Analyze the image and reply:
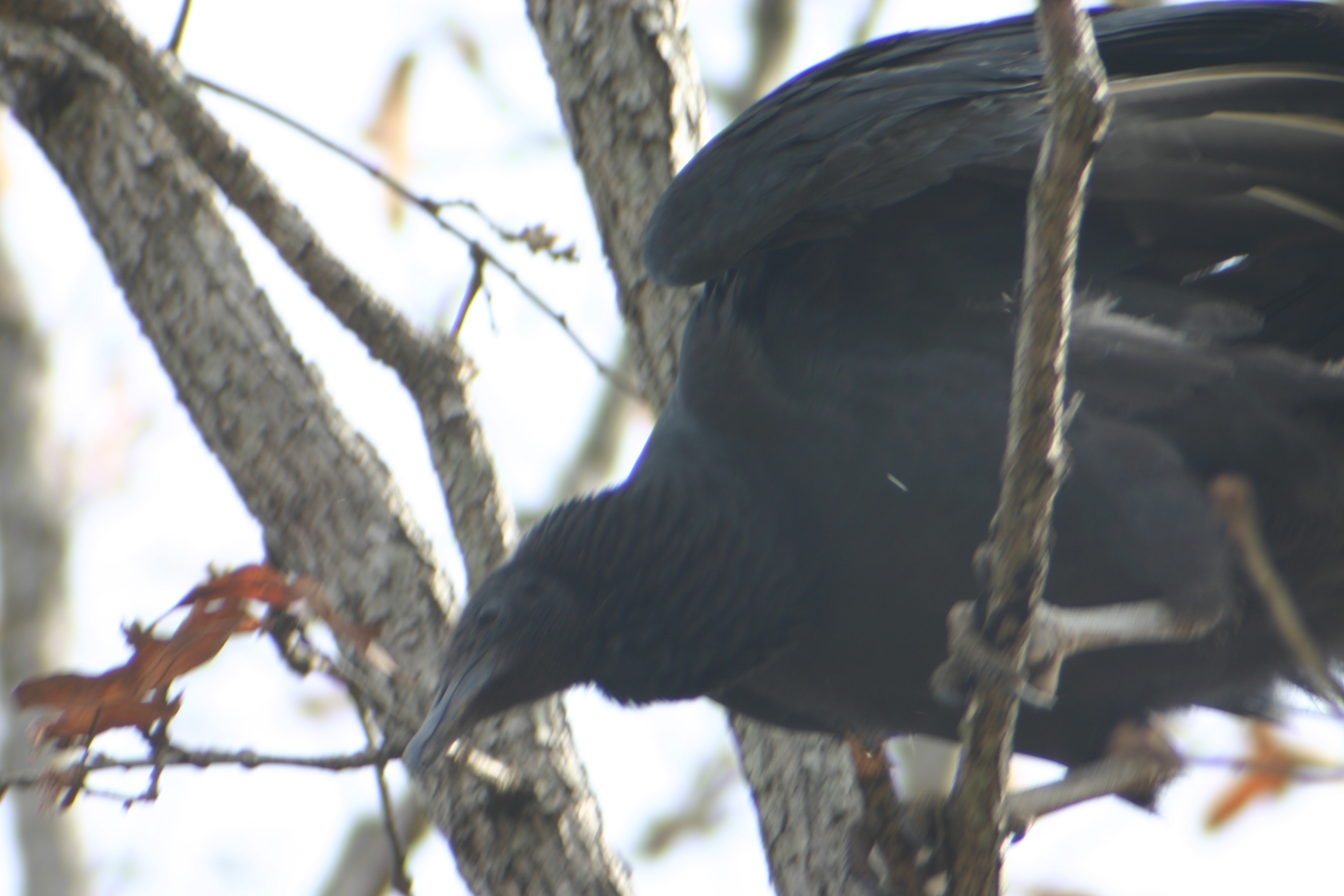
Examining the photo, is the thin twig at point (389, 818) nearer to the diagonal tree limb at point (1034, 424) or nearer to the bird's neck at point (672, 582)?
the bird's neck at point (672, 582)

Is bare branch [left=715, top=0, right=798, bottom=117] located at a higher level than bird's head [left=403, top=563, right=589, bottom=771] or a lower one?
higher

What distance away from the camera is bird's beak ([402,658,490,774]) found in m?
2.72

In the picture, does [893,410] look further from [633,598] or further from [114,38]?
[114,38]

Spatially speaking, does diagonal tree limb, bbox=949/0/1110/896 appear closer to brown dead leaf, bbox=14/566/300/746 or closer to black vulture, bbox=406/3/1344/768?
black vulture, bbox=406/3/1344/768

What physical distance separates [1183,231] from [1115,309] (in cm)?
22

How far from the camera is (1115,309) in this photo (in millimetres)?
2980

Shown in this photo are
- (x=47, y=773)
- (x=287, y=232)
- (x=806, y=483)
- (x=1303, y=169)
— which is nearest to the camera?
(x=47, y=773)

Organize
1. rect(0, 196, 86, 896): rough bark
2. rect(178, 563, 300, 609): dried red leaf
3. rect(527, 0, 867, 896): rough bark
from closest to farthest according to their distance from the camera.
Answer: rect(178, 563, 300, 609): dried red leaf → rect(527, 0, 867, 896): rough bark → rect(0, 196, 86, 896): rough bark

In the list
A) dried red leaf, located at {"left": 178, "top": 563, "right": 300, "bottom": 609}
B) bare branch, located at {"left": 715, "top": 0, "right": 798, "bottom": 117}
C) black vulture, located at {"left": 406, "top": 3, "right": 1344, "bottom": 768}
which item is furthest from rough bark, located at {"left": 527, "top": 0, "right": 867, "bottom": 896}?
bare branch, located at {"left": 715, "top": 0, "right": 798, "bottom": 117}

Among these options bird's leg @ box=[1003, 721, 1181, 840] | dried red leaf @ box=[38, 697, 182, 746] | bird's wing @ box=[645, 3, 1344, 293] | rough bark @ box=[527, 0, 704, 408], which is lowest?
bird's leg @ box=[1003, 721, 1181, 840]

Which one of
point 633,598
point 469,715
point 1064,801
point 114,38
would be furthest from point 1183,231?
point 114,38

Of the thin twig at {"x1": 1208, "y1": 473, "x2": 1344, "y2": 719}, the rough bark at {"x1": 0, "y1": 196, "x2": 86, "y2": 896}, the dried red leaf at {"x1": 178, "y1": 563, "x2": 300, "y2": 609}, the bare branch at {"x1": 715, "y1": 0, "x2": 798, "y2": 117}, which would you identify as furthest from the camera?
the bare branch at {"x1": 715, "y1": 0, "x2": 798, "y2": 117}

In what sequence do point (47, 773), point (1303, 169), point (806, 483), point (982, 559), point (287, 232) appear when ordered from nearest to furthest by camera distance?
point (982, 559) < point (47, 773) < point (1303, 169) < point (806, 483) < point (287, 232)

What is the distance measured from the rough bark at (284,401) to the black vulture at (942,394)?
295 mm
